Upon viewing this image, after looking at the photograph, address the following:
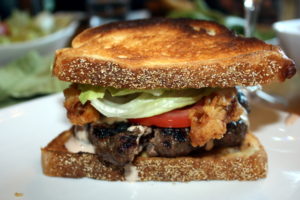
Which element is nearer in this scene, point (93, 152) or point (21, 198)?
point (21, 198)

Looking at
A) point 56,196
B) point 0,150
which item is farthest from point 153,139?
point 0,150

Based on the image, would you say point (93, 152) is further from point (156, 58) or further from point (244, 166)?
point (244, 166)

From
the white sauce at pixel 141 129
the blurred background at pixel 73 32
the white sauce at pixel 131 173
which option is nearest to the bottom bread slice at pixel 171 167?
the white sauce at pixel 131 173

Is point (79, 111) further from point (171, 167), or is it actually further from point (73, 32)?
point (73, 32)

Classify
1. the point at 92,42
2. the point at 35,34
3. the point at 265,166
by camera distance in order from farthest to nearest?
1. the point at 35,34
2. the point at 92,42
3. the point at 265,166

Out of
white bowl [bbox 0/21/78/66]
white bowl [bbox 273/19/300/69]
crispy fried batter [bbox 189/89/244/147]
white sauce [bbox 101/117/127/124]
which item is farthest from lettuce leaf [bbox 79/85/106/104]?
white bowl [bbox 0/21/78/66]

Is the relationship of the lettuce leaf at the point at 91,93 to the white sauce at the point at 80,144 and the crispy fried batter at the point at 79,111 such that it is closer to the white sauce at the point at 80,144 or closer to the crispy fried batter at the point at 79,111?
the crispy fried batter at the point at 79,111

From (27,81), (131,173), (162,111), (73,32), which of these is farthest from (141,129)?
(73,32)
